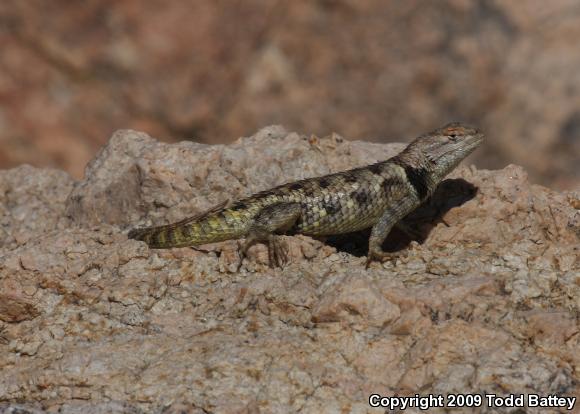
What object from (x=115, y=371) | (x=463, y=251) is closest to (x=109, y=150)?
(x=115, y=371)

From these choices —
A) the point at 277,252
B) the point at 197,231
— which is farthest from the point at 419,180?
the point at 197,231

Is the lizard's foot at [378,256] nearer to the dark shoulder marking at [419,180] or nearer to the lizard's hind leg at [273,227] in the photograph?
the lizard's hind leg at [273,227]

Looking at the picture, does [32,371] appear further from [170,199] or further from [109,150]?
[109,150]

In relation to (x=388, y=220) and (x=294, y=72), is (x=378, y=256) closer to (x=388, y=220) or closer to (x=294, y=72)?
(x=388, y=220)

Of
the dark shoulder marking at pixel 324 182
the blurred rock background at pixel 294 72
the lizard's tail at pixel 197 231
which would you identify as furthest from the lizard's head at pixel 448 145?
the blurred rock background at pixel 294 72

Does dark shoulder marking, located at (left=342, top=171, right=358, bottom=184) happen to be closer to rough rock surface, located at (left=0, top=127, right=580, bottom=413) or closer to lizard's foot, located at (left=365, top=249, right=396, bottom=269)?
rough rock surface, located at (left=0, top=127, right=580, bottom=413)

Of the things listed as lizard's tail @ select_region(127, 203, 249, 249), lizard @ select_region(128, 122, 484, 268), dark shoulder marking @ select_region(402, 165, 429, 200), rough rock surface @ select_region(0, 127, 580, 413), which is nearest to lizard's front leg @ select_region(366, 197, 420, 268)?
lizard @ select_region(128, 122, 484, 268)
